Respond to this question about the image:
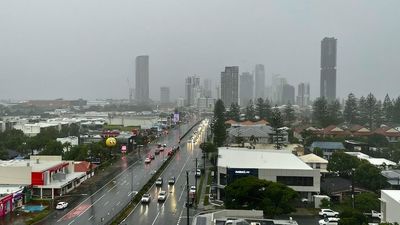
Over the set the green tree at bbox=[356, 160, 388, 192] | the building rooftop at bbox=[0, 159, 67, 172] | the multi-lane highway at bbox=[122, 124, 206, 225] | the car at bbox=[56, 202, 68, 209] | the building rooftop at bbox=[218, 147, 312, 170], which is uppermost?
the building rooftop at bbox=[218, 147, 312, 170]

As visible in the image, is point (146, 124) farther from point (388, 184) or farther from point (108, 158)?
point (388, 184)

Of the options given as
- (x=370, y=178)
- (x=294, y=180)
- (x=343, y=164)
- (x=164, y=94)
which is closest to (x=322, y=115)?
(x=343, y=164)

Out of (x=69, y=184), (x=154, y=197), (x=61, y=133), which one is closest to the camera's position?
(x=154, y=197)

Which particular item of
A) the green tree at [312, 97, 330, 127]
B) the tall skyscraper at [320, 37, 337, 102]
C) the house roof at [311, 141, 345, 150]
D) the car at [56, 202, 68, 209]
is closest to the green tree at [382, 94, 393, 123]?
the green tree at [312, 97, 330, 127]

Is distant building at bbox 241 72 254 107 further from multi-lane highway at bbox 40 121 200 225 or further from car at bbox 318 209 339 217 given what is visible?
car at bbox 318 209 339 217

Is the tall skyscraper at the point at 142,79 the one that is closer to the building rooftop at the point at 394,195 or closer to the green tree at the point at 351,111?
the green tree at the point at 351,111

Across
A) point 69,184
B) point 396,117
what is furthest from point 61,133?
point 396,117
